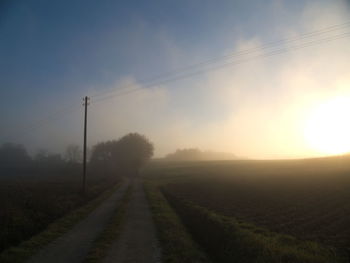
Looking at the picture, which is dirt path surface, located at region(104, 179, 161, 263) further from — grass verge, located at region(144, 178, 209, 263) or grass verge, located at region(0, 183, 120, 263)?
grass verge, located at region(0, 183, 120, 263)

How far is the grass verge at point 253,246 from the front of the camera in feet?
30.8

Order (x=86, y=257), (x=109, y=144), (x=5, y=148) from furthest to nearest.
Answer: (x=5, y=148) < (x=109, y=144) < (x=86, y=257)

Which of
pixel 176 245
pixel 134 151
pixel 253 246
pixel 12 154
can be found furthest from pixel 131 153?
pixel 12 154

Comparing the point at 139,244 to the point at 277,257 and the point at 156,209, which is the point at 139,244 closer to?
the point at 277,257

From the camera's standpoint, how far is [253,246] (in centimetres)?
1069

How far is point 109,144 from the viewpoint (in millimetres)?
126438

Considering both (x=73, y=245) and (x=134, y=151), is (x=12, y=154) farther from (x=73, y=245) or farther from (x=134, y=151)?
(x=73, y=245)

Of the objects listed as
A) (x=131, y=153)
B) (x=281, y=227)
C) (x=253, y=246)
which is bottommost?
(x=281, y=227)

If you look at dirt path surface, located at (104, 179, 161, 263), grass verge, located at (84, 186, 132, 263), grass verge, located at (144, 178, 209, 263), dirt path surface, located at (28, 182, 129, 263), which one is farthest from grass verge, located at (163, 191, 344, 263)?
dirt path surface, located at (28, 182, 129, 263)

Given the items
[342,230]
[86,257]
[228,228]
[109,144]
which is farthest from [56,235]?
[109,144]

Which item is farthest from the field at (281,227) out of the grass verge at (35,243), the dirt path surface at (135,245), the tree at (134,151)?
the tree at (134,151)

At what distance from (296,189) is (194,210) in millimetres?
10233

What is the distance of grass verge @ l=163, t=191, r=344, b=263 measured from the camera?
370 inches

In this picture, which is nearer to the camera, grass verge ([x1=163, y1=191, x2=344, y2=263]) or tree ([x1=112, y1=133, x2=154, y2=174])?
grass verge ([x1=163, y1=191, x2=344, y2=263])
